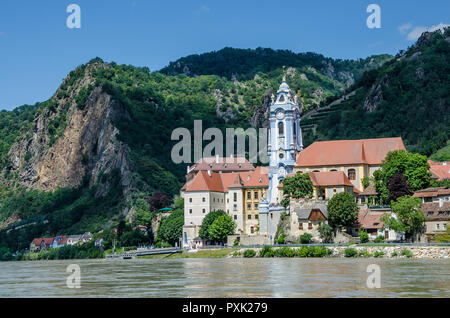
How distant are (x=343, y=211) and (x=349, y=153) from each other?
16941 millimetres

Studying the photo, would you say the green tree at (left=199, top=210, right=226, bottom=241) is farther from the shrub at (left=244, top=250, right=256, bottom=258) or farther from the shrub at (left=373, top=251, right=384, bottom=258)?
the shrub at (left=373, top=251, right=384, bottom=258)

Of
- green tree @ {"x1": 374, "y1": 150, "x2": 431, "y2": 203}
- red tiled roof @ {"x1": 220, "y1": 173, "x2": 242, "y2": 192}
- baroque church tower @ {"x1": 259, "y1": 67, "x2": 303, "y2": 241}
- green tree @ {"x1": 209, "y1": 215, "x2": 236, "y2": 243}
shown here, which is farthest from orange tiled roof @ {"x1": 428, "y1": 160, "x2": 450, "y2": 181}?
red tiled roof @ {"x1": 220, "y1": 173, "x2": 242, "y2": 192}

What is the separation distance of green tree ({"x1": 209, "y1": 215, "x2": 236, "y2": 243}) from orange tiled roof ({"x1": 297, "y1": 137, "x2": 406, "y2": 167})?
1271 cm

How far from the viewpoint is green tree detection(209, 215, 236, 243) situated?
9262cm

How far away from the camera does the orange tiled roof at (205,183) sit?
100m

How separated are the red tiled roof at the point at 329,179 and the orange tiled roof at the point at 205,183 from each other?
15826mm

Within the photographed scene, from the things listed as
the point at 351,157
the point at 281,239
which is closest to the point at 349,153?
the point at 351,157

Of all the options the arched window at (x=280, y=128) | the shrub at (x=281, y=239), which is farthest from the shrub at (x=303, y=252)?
the arched window at (x=280, y=128)

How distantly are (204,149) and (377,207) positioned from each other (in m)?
77.2

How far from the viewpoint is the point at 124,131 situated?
15625 cm

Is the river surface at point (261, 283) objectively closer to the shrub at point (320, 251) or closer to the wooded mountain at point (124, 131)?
the shrub at point (320, 251)

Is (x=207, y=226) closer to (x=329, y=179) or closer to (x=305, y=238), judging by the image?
(x=329, y=179)
